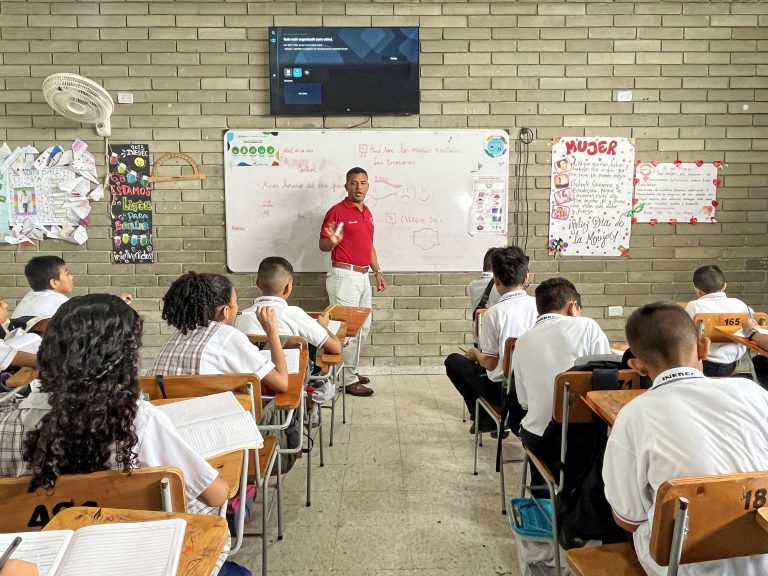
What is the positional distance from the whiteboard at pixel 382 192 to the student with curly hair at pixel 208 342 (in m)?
2.48

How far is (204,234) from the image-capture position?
4578mm

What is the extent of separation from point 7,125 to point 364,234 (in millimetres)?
3055

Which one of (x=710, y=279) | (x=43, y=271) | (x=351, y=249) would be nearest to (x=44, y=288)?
(x=43, y=271)

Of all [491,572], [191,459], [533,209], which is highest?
[533,209]

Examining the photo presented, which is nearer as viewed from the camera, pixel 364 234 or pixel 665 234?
pixel 364 234

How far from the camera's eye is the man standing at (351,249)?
422 centimetres

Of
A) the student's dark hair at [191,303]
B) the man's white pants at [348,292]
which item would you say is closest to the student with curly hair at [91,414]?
the student's dark hair at [191,303]

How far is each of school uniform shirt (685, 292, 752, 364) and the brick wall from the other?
1.46 metres

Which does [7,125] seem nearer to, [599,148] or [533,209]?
[533,209]

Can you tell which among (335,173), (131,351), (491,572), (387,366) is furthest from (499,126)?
(131,351)

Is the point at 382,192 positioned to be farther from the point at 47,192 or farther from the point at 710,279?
the point at 47,192

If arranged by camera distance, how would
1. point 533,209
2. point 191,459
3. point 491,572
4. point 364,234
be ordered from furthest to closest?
1. point 533,209
2. point 364,234
3. point 491,572
4. point 191,459

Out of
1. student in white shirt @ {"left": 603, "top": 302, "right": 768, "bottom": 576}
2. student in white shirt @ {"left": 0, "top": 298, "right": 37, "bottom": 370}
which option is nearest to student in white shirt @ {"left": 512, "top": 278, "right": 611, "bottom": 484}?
student in white shirt @ {"left": 603, "top": 302, "right": 768, "bottom": 576}

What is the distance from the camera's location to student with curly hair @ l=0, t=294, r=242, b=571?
113cm
